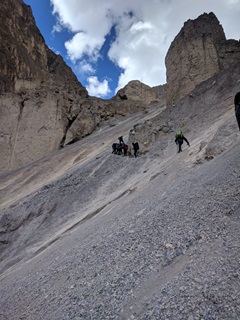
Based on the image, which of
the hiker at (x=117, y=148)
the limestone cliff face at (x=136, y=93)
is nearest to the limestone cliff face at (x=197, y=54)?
the hiker at (x=117, y=148)

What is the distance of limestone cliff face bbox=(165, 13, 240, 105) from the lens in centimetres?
2509

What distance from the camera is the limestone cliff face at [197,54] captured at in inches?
988

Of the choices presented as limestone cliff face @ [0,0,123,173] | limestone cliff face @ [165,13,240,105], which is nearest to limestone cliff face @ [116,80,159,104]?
limestone cliff face @ [0,0,123,173]

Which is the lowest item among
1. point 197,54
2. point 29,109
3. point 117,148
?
point 117,148

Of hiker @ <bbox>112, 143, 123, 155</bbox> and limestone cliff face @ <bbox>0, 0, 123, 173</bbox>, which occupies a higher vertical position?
limestone cliff face @ <bbox>0, 0, 123, 173</bbox>

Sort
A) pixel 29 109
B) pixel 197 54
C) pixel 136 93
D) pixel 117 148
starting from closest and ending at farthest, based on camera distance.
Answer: pixel 117 148
pixel 197 54
pixel 29 109
pixel 136 93

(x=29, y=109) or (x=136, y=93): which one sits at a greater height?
(x=29, y=109)

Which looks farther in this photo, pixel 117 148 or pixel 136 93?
pixel 136 93

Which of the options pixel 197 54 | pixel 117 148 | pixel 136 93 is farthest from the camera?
pixel 136 93

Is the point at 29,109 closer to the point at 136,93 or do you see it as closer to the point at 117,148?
the point at 117,148

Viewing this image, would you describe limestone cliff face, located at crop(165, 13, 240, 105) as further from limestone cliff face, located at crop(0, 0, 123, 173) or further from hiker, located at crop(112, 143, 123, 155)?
limestone cliff face, located at crop(0, 0, 123, 173)

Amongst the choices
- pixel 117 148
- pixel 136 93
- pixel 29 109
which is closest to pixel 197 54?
pixel 117 148

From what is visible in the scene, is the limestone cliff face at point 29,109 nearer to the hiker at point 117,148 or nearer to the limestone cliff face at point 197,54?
the hiker at point 117,148

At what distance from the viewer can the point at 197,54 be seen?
83.3ft
